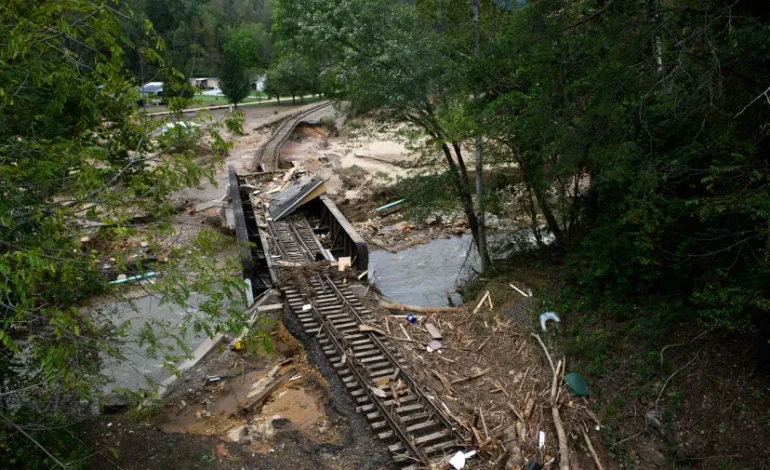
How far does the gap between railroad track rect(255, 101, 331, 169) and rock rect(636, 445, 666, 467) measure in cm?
2586

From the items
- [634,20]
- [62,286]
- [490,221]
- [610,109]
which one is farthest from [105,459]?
[490,221]

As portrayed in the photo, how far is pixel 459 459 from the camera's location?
8656 mm

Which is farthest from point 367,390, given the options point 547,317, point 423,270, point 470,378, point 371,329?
point 423,270

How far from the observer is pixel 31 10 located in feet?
22.4

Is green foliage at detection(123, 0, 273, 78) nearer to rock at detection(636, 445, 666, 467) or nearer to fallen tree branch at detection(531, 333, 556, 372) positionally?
fallen tree branch at detection(531, 333, 556, 372)

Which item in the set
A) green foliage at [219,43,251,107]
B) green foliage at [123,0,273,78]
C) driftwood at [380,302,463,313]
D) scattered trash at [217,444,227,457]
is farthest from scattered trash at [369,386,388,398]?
green foliage at [219,43,251,107]

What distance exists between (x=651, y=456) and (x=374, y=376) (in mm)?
4884

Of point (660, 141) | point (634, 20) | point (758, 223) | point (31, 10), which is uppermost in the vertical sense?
point (31, 10)

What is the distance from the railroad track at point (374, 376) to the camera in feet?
29.9

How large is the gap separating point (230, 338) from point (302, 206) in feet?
32.1

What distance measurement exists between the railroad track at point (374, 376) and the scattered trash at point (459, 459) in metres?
0.21

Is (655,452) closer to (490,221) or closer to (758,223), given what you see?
(758,223)

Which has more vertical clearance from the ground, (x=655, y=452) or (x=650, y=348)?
(x=650, y=348)

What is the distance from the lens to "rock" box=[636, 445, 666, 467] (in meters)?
8.22
